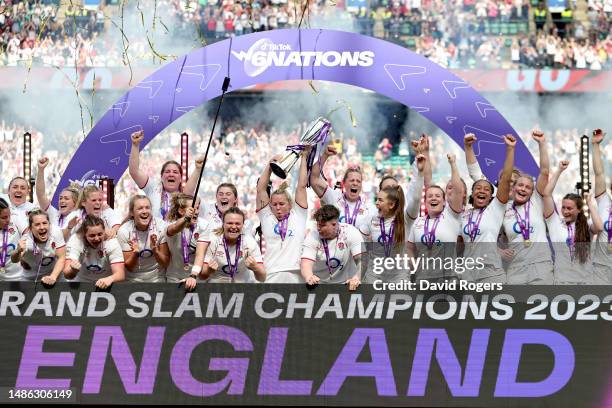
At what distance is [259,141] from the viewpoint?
21672 mm

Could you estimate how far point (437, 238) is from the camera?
29.1ft

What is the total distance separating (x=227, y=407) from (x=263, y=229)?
58.3 inches

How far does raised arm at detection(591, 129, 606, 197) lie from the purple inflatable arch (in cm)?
104

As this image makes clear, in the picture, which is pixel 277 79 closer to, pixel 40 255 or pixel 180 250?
pixel 180 250

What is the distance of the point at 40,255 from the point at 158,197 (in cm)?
162

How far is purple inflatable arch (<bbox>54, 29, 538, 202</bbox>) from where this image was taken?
10906 millimetres

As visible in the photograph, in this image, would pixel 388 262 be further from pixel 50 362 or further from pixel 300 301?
pixel 50 362

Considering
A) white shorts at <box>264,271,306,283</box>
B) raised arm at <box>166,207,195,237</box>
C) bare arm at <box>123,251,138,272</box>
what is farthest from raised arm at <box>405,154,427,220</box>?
bare arm at <box>123,251,138,272</box>

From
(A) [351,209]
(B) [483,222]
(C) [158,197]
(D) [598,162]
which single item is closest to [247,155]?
(C) [158,197]

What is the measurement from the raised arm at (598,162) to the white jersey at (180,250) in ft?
10.1

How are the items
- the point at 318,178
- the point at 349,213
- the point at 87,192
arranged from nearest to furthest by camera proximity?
the point at 87,192 < the point at 349,213 < the point at 318,178

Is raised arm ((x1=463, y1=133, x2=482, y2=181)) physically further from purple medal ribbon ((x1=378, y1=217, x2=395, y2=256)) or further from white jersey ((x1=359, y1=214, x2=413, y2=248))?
purple medal ribbon ((x1=378, y1=217, x2=395, y2=256))

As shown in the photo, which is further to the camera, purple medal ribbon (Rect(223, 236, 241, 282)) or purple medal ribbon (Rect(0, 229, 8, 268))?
purple medal ribbon (Rect(0, 229, 8, 268))

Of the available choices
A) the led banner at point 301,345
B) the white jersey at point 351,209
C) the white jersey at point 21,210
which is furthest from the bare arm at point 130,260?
the white jersey at point 351,209
